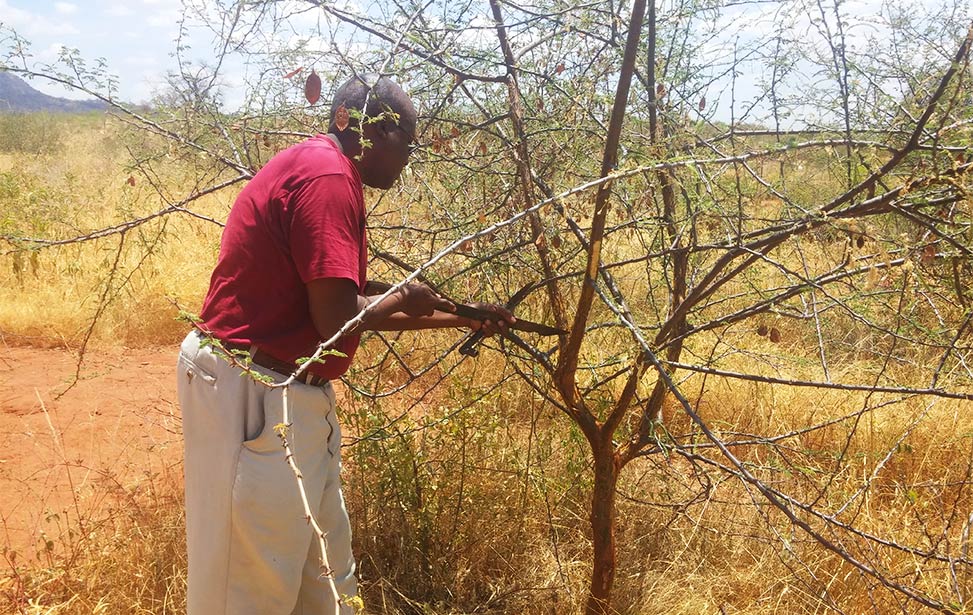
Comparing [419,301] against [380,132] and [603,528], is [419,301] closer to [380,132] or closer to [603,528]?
[380,132]

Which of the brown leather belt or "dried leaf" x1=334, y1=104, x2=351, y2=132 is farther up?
"dried leaf" x1=334, y1=104, x2=351, y2=132

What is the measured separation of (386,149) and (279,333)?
51cm

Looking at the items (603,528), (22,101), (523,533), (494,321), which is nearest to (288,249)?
(494,321)

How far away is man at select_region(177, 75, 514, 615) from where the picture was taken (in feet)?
5.45

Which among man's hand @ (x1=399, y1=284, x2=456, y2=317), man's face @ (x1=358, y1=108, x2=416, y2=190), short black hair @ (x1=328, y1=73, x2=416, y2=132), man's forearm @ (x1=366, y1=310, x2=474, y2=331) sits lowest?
man's forearm @ (x1=366, y1=310, x2=474, y2=331)

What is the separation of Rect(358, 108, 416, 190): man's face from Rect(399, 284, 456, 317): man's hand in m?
0.28

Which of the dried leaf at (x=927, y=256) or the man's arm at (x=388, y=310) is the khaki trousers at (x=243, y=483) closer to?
the man's arm at (x=388, y=310)

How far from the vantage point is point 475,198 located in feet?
8.67

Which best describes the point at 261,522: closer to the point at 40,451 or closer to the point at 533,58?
the point at 533,58

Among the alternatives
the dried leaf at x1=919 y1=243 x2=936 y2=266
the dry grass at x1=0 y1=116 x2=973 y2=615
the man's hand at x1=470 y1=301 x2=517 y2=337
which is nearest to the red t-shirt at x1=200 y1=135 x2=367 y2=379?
the man's hand at x1=470 y1=301 x2=517 y2=337

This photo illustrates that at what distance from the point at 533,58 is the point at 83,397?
3.40 meters

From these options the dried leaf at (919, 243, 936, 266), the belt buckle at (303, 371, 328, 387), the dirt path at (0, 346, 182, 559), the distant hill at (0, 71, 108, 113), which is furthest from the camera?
the dirt path at (0, 346, 182, 559)

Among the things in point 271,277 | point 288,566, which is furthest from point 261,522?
point 271,277

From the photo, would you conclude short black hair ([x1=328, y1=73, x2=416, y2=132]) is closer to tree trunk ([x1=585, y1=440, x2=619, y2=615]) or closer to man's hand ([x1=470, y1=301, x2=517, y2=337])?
man's hand ([x1=470, y1=301, x2=517, y2=337])
